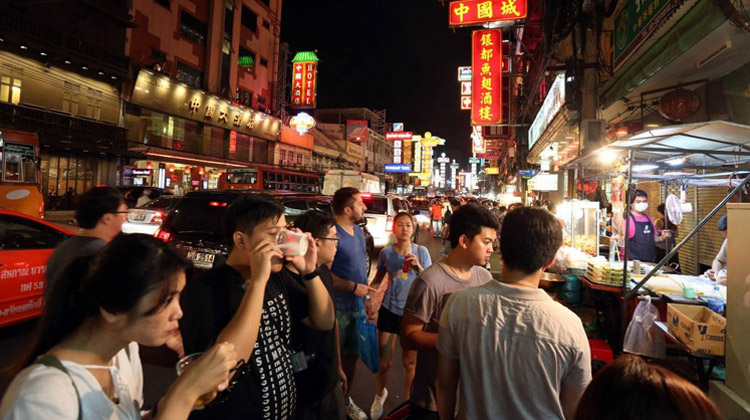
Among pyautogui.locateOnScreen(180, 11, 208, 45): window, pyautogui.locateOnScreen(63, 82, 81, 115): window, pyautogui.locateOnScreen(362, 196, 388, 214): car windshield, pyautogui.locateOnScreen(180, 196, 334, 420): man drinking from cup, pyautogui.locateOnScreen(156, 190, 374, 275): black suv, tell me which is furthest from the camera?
pyautogui.locateOnScreen(180, 11, 208, 45): window

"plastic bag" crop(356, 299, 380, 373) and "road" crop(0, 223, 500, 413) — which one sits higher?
"plastic bag" crop(356, 299, 380, 373)

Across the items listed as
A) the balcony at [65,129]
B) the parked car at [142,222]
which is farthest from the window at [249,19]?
A: the parked car at [142,222]

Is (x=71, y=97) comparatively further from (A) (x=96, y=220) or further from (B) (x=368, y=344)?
(B) (x=368, y=344)

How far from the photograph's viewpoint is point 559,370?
64.6 inches

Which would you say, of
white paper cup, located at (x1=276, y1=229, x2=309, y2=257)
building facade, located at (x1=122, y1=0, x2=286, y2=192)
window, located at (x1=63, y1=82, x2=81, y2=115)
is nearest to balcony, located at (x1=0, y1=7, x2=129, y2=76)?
building facade, located at (x1=122, y1=0, x2=286, y2=192)

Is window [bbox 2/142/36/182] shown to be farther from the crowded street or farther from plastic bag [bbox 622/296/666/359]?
plastic bag [bbox 622/296/666/359]

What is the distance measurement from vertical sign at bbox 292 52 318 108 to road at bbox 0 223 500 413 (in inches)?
1207

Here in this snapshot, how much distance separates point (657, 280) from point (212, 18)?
31740 mm

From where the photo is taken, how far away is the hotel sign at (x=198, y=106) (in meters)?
22.4

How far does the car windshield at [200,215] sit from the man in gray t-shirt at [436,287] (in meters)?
4.05

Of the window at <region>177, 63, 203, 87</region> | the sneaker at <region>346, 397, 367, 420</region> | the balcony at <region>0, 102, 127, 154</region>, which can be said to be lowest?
the sneaker at <region>346, 397, 367, 420</region>

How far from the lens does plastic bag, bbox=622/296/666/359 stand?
4.23 m

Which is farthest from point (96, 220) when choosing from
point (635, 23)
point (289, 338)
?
point (635, 23)

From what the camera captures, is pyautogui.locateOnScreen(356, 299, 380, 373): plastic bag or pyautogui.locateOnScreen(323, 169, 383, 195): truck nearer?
pyautogui.locateOnScreen(356, 299, 380, 373): plastic bag
